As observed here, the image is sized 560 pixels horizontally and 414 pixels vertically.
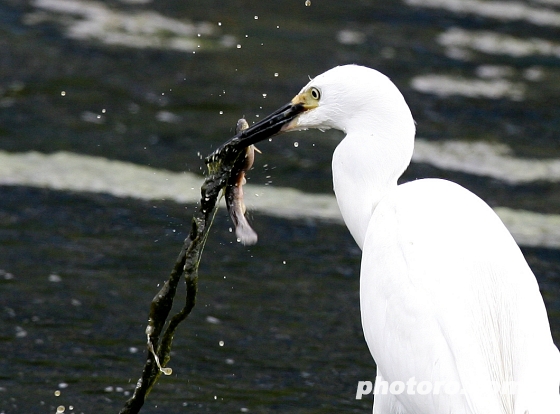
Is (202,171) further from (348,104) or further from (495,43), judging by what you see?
(495,43)

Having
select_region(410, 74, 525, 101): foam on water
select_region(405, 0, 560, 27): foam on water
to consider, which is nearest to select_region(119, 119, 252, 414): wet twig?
select_region(410, 74, 525, 101): foam on water

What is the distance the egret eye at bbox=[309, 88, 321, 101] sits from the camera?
4.05 m

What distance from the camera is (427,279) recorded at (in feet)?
11.4

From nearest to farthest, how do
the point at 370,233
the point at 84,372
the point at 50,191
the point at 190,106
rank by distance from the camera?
the point at 370,233 → the point at 84,372 → the point at 50,191 → the point at 190,106

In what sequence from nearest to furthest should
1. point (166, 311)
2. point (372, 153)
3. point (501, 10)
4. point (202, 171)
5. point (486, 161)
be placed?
1. point (166, 311)
2. point (372, 153)
3. point (202, 171)
4. point (486, 161)
5. point (501, 10)

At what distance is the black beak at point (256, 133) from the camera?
398 centimetres

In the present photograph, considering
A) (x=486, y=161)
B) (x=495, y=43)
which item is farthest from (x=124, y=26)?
(x=486, y=161)

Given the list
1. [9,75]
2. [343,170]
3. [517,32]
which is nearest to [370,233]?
[343,170]

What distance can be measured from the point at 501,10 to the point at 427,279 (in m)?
8.40

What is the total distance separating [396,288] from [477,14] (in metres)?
8.05

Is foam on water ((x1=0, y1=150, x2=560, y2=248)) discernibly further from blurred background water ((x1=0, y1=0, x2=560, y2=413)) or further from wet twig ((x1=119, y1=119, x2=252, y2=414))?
wet twig ((x1=119, y1=119, x2=252, y2=414))

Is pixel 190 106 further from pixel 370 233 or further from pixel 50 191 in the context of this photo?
pixel 370 233

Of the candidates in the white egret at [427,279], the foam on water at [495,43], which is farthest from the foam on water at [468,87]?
the white egret at [427,279]

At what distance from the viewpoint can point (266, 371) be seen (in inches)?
184
